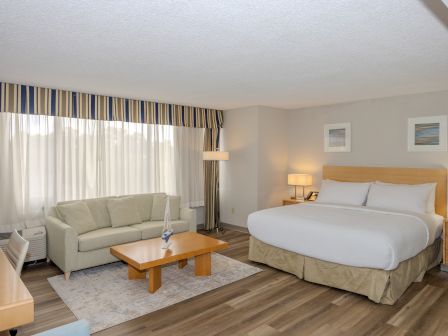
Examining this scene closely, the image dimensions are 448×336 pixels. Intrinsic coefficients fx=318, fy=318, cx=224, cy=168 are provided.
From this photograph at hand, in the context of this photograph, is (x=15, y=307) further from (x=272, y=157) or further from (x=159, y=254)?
(x=272, y=157)

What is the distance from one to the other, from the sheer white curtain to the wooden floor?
1.36 m

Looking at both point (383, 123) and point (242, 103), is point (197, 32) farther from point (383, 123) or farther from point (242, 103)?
point (383, 123)

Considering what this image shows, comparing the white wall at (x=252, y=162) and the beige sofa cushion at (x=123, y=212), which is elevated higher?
the white wall at (x=252, y=162)

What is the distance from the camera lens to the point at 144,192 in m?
5.68

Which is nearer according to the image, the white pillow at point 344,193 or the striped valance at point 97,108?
the striped valance at point 97,108

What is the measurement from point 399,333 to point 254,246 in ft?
6.87

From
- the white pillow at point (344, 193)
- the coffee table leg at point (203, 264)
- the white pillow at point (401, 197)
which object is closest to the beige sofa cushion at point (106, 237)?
the coffee table leg at point (203, 264)

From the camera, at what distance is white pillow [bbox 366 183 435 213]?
436cm

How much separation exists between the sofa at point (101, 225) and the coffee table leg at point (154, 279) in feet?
3.17

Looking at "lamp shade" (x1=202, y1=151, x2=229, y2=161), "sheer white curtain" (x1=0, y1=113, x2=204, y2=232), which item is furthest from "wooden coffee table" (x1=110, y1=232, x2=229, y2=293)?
"lamp shade" (x1=202, y1=151, x2=229, y2=161)

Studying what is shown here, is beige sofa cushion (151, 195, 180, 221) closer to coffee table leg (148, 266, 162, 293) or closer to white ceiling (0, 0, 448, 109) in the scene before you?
coffee table leg (148, 266, 162, 293)

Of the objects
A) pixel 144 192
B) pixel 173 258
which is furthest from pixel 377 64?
pixel 144 192

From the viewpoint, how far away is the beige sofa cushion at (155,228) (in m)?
4.57

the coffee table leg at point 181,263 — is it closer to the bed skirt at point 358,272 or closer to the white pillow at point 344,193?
the bed skirt at point 358,272
